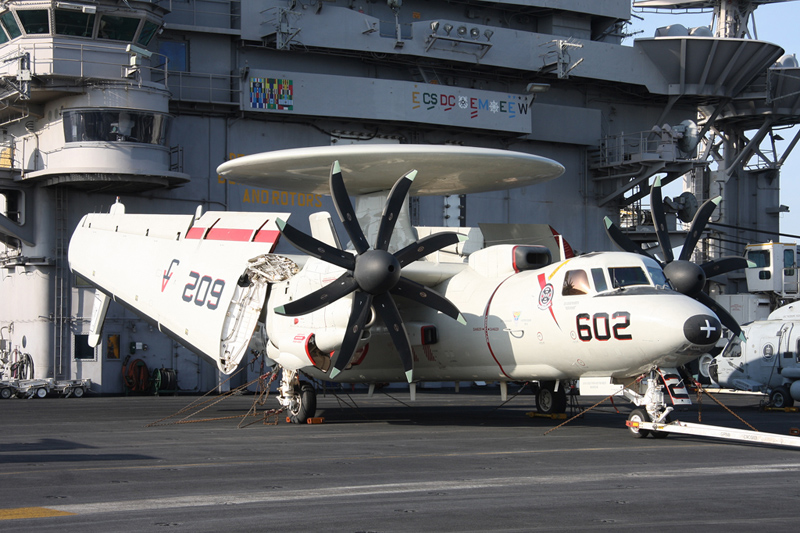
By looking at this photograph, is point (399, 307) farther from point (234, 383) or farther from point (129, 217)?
point (234, 383)

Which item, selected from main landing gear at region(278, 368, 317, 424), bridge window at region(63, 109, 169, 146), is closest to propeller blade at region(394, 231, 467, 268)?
main landing gear at region(278, 368, 317, 424)

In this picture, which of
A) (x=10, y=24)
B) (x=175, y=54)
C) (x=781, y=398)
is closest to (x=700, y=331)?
(x=781, y=398)

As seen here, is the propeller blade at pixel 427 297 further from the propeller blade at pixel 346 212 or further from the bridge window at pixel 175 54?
the bridge window at pixel 175 54

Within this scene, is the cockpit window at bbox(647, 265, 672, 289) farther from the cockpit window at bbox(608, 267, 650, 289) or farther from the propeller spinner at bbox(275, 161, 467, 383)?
the propeller spinner at bbox(275, 161, 467, 383)

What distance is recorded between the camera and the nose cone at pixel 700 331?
55.3ft

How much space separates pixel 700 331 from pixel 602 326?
2.19 meters

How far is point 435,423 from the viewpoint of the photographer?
23500 millimetres

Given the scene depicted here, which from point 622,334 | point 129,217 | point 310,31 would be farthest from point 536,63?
point 622,334

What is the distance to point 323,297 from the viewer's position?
2031 centimetres

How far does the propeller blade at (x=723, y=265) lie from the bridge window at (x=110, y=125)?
78.9 ft

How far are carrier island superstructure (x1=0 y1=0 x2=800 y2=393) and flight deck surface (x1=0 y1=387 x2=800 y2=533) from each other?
37.0 ft

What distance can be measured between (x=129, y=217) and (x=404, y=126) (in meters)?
18.0

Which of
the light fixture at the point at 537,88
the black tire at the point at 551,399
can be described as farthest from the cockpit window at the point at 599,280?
the light fixture at the point at 537,88

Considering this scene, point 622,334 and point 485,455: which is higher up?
point 622,334
